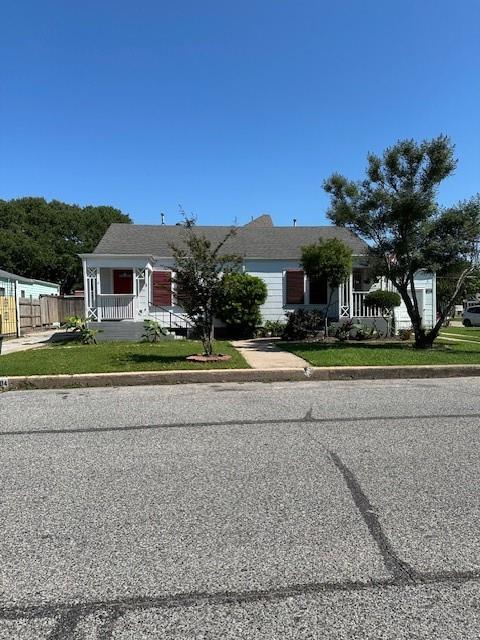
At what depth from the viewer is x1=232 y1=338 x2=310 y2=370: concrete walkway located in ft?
35.3

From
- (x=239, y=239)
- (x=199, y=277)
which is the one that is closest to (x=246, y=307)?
(x=239, y=239)

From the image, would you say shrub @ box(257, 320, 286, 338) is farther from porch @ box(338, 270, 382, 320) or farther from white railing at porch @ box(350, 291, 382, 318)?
white railing at porch @ box(350, 291, 382, 318)

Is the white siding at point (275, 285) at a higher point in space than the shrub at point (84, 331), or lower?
higher

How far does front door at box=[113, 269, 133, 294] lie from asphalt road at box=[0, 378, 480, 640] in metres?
15.6

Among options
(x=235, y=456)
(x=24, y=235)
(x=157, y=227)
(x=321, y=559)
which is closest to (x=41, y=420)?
(x=235, y=456)

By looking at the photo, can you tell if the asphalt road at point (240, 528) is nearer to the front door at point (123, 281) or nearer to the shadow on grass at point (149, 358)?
the shadow on grass at point (149, 358)

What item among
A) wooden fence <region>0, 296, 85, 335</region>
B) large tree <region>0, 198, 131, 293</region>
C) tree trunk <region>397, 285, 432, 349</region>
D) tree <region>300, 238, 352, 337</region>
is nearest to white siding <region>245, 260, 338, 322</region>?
tree <region>300, 238, 352, 337</region>

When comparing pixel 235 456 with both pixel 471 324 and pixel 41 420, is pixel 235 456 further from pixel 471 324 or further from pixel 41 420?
pixel 471 324

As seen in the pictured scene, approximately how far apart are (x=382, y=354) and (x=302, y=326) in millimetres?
5178

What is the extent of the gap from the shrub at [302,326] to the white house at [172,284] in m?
2.05

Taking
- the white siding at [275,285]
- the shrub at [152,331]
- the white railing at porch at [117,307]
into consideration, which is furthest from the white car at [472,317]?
the shrub at [152,331]

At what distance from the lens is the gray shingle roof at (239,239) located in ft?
67.8

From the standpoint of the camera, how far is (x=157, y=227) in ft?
77.0

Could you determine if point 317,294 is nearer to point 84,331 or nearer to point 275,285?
point 275,285
